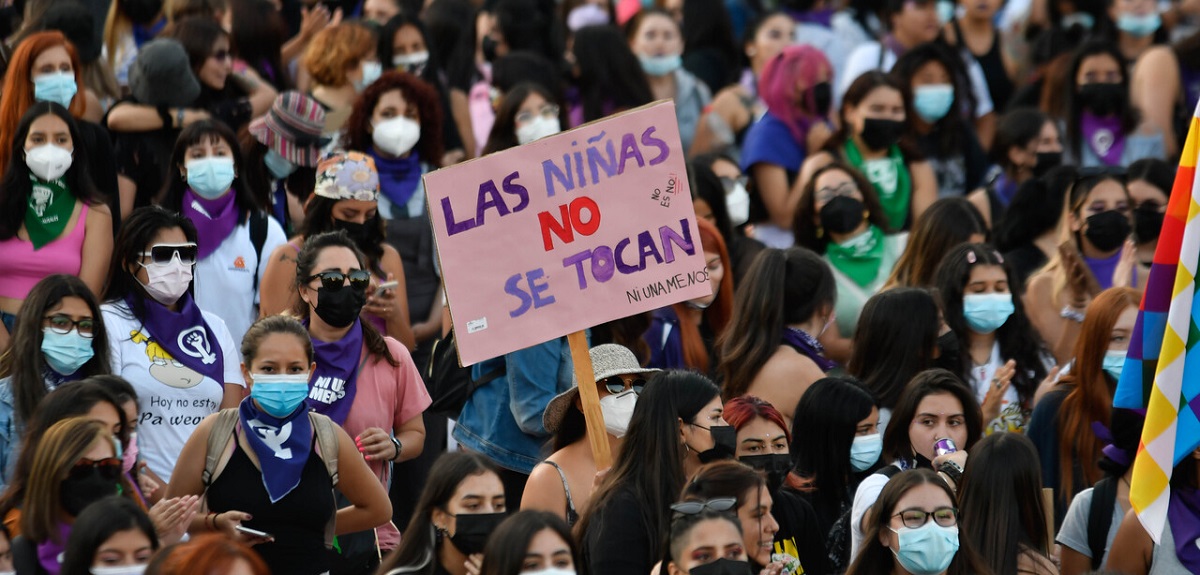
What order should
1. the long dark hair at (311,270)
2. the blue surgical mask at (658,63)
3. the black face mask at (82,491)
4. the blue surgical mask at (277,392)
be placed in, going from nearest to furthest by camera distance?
the black face mask at (82,491) < the blue surgical mask at (277,392) < the long dark hair at (311,270) < the blue surgical mask at (658,63)

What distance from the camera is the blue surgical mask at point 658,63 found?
1293cm

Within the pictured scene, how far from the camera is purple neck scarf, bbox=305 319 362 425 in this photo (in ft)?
A: 27.2

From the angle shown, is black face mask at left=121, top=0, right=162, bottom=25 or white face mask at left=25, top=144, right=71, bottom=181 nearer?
white face mask at left=25, top=144, right=71, bottom=181

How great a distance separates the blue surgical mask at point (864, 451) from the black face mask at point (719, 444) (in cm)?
101

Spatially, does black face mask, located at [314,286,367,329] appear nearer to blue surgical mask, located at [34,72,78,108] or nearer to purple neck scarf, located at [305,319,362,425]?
purple neck scarf, located at [305,319,362,425]

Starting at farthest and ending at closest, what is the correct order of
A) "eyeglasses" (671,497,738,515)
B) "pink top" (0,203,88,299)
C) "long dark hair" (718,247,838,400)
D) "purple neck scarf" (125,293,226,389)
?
"pink top" (0,203,88,299) < "long dark hair" (718,247,838,400) < "purple neck scarf" (125,293,226,389) < "eyeglasses" (671,497,738,515)

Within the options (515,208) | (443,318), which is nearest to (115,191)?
(443,318)

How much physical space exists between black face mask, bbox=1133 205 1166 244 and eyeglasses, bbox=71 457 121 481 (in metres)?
5.89

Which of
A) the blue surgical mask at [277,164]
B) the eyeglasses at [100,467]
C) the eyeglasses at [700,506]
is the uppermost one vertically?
the blue surgical mask at [277,164]

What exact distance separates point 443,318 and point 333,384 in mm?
1410

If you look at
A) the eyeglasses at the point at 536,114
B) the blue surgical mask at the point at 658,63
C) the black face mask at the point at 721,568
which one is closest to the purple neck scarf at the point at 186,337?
the black face mask at the point at 721,568

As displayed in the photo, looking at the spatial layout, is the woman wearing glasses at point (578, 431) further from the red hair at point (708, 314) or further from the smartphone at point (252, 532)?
the red hair at point (708, 314)

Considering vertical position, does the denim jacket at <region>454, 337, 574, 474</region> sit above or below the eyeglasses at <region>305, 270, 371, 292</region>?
below

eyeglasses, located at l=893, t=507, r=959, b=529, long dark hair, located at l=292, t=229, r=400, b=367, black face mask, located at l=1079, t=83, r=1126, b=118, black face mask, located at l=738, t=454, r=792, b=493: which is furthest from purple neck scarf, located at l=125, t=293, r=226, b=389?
black face mask, located at l=1079, t=83, r=1126, b=118
